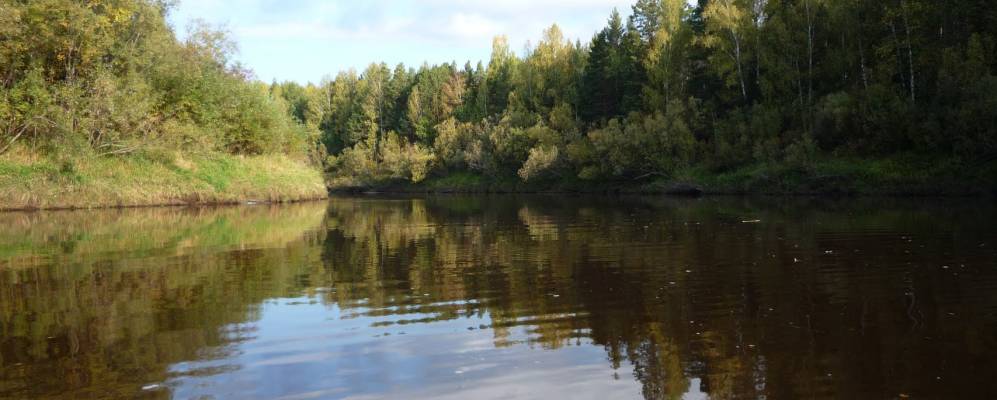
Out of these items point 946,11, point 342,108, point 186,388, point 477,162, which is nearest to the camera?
point 186,388

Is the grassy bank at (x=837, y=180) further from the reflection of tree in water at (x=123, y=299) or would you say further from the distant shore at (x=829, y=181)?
the reflection of tree in water at (x=123, y=299)

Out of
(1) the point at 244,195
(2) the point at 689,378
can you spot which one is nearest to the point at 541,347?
(2) the point at 689,378

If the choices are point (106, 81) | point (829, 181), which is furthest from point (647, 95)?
point (106, 81)

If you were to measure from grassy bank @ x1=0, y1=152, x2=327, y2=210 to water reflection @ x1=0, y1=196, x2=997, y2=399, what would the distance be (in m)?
21.0

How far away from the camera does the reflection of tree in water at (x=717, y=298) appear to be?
6672 millimetres

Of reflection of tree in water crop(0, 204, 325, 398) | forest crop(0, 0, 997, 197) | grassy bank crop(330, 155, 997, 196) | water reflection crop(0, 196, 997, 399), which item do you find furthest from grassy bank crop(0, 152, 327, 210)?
grassy bank crop(330, 155, 997, 196)

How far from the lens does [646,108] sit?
68438mm

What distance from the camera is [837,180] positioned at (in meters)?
48.3

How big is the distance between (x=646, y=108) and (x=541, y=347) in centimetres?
6326

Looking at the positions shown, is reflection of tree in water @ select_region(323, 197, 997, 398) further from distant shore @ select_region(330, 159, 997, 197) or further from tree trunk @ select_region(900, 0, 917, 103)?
tree trunk @ select_region(900, 0, 917, 103)

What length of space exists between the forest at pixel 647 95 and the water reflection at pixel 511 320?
908 inches

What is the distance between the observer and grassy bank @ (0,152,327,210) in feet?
117

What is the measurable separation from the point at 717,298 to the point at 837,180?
43384 millimetres

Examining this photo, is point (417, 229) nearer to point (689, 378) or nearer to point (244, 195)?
point (689, 378)
